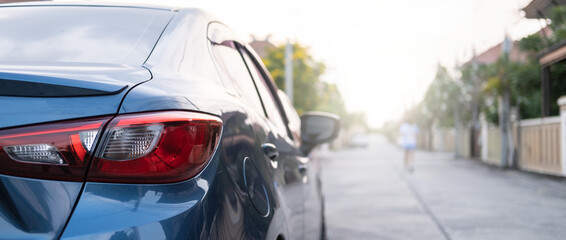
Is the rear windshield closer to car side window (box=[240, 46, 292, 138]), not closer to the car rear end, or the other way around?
the car rear end

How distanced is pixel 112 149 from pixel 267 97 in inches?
65.4

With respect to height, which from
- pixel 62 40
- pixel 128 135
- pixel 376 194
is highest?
pixel 62 40

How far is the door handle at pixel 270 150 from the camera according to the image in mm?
2085

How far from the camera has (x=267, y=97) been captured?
3027 millimetres

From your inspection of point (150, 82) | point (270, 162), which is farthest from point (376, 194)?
point (150, 82)

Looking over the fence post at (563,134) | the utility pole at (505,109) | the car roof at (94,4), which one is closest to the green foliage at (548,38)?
the fence post at (563,134)

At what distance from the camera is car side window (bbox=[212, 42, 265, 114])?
88.7 inches

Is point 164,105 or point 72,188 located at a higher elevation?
point 164,105

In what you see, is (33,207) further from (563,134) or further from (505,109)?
(505,109)

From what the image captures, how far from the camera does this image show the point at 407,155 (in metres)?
17.0

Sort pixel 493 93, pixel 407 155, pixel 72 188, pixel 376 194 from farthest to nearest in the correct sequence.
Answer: pixel 493 93 < pixel 407 155 < pixel 376 194 < pixel 72 188

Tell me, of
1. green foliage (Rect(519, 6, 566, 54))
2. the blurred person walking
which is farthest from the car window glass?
the blurred person walking

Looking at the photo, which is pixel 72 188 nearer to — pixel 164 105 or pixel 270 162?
pixel 164 105

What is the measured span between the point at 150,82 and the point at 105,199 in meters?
0.35
